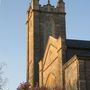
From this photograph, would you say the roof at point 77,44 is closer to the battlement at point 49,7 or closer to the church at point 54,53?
the church at point 54,53

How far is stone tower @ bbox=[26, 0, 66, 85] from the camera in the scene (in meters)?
66.8

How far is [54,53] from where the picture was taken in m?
50.9

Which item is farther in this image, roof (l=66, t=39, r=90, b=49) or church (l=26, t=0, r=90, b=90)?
roof (l=66, t=39, r=90, b=49)

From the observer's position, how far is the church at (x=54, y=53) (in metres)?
41.7

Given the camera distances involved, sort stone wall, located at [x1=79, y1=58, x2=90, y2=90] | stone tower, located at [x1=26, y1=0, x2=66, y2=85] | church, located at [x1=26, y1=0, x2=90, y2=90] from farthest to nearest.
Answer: stone tower, located at [x1=26, y1=0, x2=66, y2=85] → church, located at [x1=26, y1=0, x2=90, y2=90] → stone wall, located at [x1=79, y1=58, x2=90, y2=90]

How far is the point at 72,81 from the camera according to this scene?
43.2 metres

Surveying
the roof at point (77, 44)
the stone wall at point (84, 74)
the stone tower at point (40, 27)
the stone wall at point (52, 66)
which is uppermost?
the stone tower at point (40, 27)

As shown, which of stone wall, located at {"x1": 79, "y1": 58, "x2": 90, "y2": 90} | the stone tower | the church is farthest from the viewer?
the stone tower

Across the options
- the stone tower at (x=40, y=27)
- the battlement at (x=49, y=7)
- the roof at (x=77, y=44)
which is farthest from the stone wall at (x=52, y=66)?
the battlement at (x=49, y=7)

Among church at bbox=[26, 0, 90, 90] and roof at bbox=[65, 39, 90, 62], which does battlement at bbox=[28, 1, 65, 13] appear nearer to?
church at bbox=[26, 0, 90, 90]

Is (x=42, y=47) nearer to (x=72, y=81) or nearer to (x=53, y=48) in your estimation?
(x=53, y=48)

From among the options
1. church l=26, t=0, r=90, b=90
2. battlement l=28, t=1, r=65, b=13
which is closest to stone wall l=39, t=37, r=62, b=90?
church l=26, t=0, r=90, b=90

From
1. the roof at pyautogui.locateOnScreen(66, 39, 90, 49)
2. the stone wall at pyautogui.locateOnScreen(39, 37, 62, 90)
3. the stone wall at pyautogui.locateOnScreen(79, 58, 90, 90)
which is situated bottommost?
the stone wall at pyautogui.locateOnScreen(79, 58, 90, 90)

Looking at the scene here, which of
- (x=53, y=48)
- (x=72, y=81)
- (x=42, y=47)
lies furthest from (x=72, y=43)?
(x=42, y=47)
